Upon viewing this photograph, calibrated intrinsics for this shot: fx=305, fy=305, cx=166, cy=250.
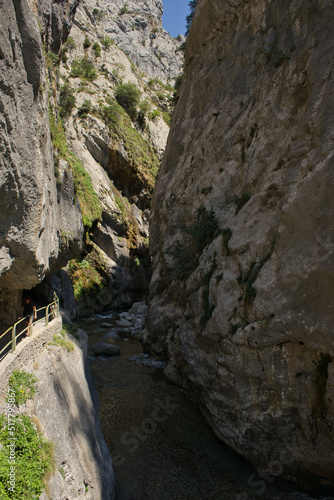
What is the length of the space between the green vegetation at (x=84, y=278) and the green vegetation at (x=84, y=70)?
75.1ft

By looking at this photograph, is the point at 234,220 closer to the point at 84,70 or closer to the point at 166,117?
the point at 84,70

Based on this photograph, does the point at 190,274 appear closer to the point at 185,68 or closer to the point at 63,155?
the point at 63,155

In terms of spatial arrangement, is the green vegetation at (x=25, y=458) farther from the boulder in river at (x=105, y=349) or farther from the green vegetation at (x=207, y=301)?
the boulder in river at (x=105, y=349)

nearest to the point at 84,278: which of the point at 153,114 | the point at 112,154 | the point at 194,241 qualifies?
the point at 194,241

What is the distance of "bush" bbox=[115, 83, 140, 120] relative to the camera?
120 feet

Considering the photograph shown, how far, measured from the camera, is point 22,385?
19.4 feet

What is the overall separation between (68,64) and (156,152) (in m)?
14.1

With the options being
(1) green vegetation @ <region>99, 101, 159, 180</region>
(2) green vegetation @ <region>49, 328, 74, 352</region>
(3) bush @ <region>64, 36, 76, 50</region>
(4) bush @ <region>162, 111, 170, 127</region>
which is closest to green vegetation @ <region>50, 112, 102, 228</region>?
(1) green vegetation @ <region>99, 101, 159, 180</region>

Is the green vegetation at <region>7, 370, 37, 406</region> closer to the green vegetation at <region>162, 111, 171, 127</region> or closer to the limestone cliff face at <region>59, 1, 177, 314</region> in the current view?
the limestone cliff face at <region>59, 1, 177, 314</region>

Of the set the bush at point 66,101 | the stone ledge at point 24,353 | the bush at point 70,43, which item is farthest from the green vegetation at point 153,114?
the stone ledge at point 24,353

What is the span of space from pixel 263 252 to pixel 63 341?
650 cm

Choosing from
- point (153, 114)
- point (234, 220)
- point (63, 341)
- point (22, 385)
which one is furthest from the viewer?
point (153, 114)

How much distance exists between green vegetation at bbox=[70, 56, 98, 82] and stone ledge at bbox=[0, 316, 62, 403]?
113ft

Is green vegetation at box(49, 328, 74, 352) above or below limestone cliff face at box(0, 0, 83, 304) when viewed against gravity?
below
